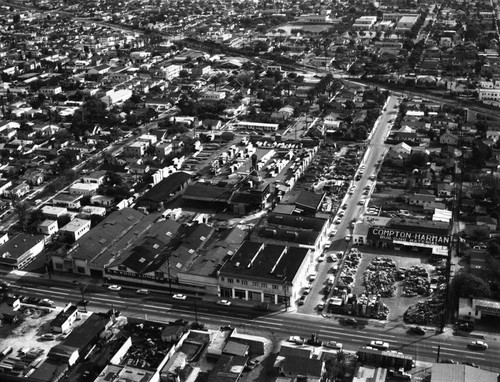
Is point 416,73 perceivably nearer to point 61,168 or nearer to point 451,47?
point 451,47

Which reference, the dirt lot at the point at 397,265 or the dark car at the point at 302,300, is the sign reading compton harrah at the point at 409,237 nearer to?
the dirt lot at the point at 397,265

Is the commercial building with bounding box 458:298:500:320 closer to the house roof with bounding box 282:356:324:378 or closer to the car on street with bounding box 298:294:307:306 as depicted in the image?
the car on street with bounding box 298:294:307:306

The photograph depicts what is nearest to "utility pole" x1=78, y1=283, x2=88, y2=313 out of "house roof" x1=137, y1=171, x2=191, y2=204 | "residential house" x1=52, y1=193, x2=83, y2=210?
"house roof" x1=137, y1=171, x2=191, y2=204

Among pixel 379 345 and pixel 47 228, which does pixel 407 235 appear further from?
pixel 47 228

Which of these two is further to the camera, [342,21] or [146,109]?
[342,21]

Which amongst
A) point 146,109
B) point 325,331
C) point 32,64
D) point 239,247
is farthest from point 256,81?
point 325,331

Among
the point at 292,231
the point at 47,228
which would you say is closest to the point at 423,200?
the point at 292,231

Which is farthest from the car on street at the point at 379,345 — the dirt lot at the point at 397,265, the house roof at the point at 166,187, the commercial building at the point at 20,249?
the commercial building at the point at 20,249
